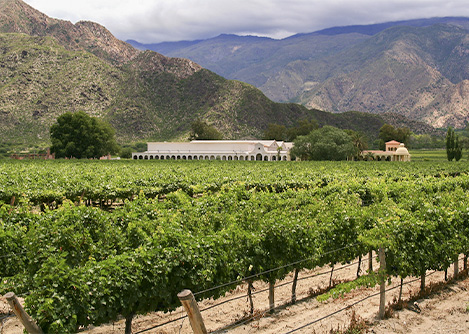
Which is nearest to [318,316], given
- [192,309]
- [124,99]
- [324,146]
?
[192,309]

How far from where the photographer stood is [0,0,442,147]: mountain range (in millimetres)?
130125

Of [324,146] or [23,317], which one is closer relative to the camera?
[23,317]

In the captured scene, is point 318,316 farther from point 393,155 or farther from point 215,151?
point 393,155

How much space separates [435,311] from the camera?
11.0 meters

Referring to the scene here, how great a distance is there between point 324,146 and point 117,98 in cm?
8523


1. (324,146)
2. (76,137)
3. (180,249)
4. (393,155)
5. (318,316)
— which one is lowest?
(393,155)

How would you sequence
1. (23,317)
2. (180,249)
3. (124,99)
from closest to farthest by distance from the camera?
(23,317), (180,249), (124,99)

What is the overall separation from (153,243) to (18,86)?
14299cm

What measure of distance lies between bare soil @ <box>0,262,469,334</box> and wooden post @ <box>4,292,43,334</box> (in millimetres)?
2648

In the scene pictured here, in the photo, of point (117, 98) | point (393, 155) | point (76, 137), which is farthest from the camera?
point (117, 98)

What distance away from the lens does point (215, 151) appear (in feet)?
332

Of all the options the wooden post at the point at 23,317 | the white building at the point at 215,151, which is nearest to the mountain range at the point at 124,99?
the white building at the point at 215,151

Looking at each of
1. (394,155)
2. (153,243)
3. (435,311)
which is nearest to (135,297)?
(153,243)

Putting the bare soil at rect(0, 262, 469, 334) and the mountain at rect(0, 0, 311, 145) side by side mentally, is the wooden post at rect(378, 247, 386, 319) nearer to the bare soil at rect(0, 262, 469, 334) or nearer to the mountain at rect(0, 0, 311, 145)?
the bare soil at rect(0, 262, 469, 334)
